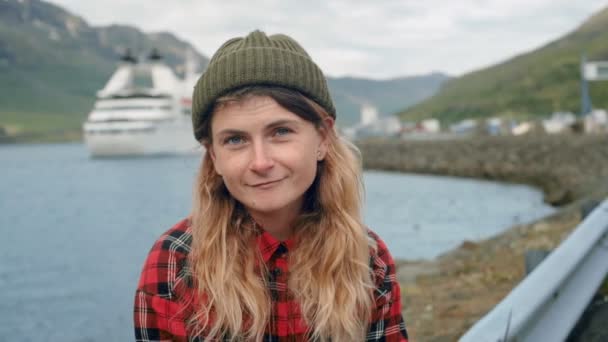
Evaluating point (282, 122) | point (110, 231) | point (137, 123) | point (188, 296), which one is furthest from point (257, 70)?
point (137, 123)

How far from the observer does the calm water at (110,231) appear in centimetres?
1139

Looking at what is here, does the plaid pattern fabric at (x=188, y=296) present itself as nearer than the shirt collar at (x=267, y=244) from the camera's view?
Yes

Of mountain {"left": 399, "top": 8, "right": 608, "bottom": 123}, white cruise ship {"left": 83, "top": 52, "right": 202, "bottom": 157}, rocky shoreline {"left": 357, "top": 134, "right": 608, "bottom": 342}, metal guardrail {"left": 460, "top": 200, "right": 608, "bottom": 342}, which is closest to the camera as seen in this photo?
metal guardrail {"left": 460, "top": 200, "right": 608, "bottom": 342}

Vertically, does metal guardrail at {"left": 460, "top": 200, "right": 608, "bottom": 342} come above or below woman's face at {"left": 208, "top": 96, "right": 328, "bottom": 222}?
below

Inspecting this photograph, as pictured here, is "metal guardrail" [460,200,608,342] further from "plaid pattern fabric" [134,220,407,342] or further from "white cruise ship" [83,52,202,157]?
"white cruise ship" [83,52,202,157]

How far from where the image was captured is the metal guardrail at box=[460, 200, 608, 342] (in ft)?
7.04

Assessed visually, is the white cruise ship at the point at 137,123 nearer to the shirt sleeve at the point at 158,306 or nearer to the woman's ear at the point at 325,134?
the woman's ear at the point at 325,134

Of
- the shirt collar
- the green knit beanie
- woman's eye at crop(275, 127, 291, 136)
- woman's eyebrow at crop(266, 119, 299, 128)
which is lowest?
the shirt collar

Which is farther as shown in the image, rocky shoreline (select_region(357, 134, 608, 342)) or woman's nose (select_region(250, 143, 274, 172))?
rocky shoreline (select_region(357, 134, 608, 342))

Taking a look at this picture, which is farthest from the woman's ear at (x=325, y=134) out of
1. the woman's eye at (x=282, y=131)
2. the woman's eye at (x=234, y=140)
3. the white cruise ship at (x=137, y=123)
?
the white cruise ship at (x=137, y=123)

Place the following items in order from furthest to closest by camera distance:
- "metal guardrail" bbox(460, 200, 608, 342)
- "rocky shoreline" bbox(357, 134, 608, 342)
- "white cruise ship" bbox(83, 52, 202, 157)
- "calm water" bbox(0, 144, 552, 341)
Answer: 1. "white cruise ship" bbox(83, 52, 202, 157)
2. "calm water" bbox(0, 144, 552, 341)
3. "rocky shoreline" bbox(357, 134, 608, 342)
4. "metal guardrail" bbox(460, 200, 608, 342)

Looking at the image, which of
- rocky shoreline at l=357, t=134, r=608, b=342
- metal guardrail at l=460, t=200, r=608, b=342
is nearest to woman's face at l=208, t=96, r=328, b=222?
metal guardrail at l=460, t=200, r=608, b=342

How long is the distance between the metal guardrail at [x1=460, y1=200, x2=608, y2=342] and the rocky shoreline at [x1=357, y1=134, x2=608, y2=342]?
0.95 feet

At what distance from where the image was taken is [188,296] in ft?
5.84
